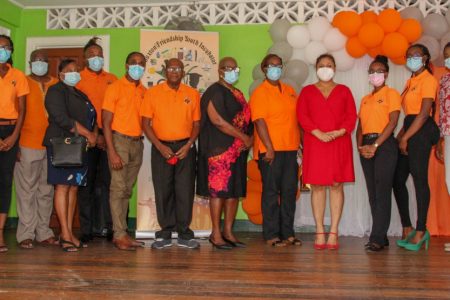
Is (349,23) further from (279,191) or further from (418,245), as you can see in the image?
(418,245)

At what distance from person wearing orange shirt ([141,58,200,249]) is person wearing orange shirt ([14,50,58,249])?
0.94 metres

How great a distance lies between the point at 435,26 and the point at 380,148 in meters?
1.76

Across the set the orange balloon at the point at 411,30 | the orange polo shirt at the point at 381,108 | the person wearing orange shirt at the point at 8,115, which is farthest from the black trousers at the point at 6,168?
the orange balloon at the point at 411,30

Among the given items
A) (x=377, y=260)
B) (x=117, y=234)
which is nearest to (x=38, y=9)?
(x=117, y=234)

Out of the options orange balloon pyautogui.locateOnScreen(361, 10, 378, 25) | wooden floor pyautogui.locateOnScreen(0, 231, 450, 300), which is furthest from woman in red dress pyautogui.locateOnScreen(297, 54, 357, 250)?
orange balloon pyautogui.locateOnScreen(361, 10, 378, 25)

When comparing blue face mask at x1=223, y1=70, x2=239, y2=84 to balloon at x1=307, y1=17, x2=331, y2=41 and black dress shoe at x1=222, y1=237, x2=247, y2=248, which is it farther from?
balloon at x1=307, y1=17, x2=331, y2=41

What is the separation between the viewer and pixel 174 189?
187 inches

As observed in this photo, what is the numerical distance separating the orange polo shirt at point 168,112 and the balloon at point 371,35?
6.68ft

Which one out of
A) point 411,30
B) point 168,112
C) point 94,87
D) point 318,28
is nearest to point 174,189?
point 168,112

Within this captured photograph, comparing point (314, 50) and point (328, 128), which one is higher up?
point (314, 50)

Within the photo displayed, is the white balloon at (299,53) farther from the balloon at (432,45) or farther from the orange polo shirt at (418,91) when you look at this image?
the orange polo shirt at (418,91)

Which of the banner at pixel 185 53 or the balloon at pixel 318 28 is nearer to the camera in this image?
the balloon at pixel 318 28

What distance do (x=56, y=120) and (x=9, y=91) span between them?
17.5 inches

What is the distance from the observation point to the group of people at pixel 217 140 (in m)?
4.55
